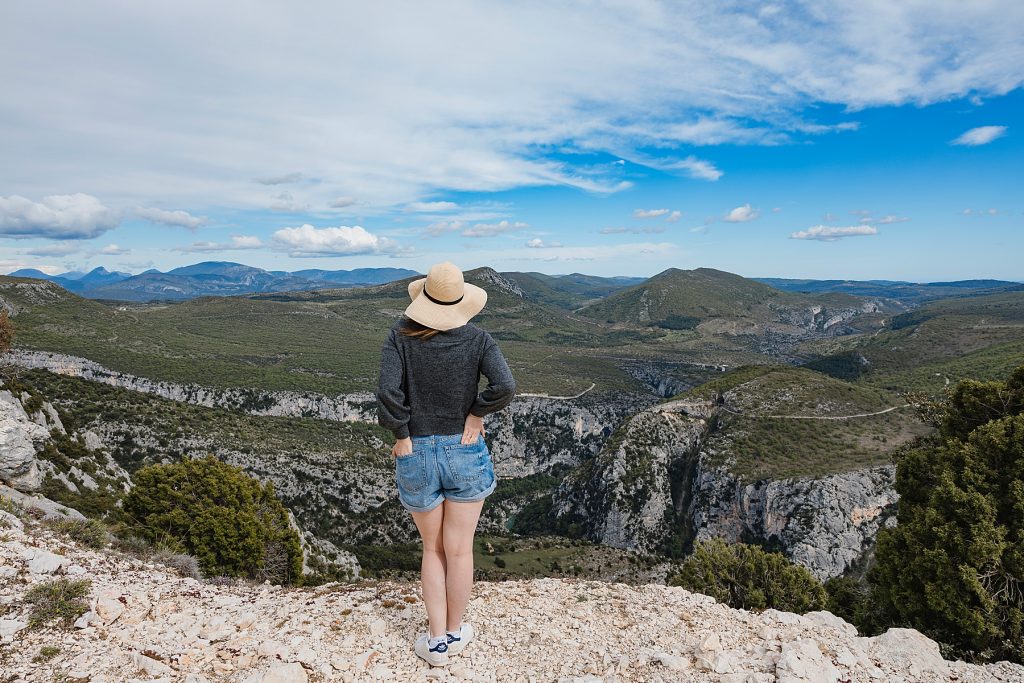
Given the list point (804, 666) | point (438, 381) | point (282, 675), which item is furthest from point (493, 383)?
point (804, 666)

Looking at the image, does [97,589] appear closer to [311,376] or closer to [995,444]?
[995,444]

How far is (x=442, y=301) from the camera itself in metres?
4.85

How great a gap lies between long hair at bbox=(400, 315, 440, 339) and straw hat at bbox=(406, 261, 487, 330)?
0.10m

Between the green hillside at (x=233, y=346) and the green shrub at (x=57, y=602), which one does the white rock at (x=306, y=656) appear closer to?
the green shrub at (x=57, y=602)

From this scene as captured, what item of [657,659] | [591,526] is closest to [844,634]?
[657,659]

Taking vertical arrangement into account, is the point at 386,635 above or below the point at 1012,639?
above

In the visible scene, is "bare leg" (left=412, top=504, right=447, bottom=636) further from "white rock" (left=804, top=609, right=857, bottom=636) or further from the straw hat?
"white rock" (left=804, top=609, right=857, bottom=636)

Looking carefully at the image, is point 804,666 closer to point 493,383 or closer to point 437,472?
point 437,472

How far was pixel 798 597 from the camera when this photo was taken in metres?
16.0

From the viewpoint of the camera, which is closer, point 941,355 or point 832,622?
point 832,622

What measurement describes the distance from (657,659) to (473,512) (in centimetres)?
334

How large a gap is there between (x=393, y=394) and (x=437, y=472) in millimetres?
955

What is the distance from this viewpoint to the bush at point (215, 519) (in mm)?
17938

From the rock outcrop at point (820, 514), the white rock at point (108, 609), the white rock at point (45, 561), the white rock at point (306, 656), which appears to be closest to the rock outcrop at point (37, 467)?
the white rock at point (45, 561)
